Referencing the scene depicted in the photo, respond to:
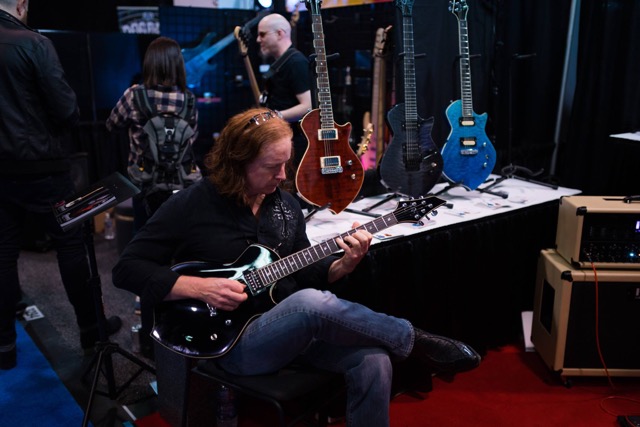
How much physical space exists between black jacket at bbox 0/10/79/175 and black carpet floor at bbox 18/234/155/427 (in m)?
0.63

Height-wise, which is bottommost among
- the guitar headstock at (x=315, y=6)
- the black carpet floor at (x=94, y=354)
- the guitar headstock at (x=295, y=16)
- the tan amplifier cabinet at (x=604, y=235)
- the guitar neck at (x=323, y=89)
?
the black carpet floor at (x=94, y=354)

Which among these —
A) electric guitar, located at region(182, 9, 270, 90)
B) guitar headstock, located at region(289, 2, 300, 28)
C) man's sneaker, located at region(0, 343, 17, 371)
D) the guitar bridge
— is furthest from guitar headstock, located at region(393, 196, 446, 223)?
electric guitar, located at region(182, 9, 270, 90)

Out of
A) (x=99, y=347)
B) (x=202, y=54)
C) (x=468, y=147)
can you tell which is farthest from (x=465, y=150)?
(x=202, y=54)

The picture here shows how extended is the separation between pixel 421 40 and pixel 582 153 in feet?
5.47

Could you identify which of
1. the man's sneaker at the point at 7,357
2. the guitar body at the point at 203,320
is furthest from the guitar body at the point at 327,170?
the man's sneaker at the point at 7,357

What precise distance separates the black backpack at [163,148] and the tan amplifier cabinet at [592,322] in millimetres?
1873

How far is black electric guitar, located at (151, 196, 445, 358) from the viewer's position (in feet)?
6.06

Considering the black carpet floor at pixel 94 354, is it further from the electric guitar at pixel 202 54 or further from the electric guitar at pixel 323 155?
the electric guitar at pixel 202 54

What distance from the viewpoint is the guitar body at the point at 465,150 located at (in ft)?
10.5

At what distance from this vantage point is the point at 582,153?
434 cm

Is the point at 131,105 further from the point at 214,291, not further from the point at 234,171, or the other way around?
the point at 214,291

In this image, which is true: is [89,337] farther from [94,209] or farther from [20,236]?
[94,209]

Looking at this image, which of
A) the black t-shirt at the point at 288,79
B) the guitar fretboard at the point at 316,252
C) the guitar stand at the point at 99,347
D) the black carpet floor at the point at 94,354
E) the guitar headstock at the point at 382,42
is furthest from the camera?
the guitar headstock at the point at 382,42

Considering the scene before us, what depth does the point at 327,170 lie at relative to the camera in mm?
2658
